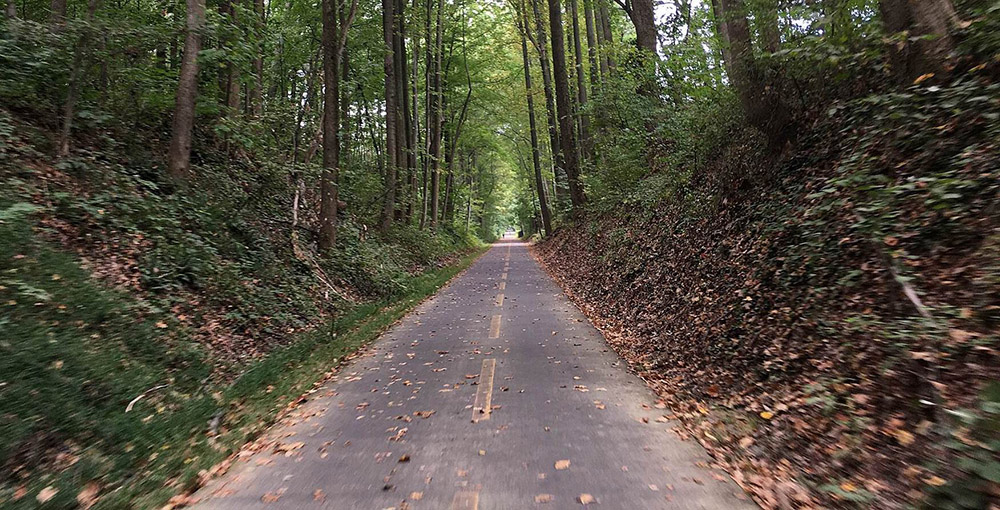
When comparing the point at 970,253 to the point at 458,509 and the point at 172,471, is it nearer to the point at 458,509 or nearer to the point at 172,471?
the point at 458,509

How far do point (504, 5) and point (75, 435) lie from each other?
86.3 feet

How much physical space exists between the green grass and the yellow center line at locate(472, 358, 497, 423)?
207cm

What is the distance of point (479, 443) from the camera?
14.6 ft

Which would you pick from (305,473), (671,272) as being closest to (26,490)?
(305,473)

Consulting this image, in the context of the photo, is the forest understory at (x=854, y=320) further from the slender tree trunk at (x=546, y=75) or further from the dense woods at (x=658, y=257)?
the slender tree trunk at (x=546, y=75)

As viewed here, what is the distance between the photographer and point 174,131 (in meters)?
9.23

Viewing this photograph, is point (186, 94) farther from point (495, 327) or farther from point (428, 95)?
point (428, 95)

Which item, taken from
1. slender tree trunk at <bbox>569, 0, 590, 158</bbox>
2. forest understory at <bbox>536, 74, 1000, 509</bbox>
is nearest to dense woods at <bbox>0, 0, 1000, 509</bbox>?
forest understory at <bbox>536, 74, 1000, 509</bbox>

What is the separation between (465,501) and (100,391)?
3.53 meters

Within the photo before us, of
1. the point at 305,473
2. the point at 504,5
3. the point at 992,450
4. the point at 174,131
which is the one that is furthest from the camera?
the point at 504,5

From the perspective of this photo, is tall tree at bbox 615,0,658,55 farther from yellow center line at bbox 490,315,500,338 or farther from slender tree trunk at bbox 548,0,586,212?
yellow center line at bbox 490,315,500,338

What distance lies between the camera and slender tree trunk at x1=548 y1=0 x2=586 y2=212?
1880cm

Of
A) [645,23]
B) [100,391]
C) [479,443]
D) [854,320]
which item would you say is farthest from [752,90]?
[100,391]

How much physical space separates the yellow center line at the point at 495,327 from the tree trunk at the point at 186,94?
20.2 ft
